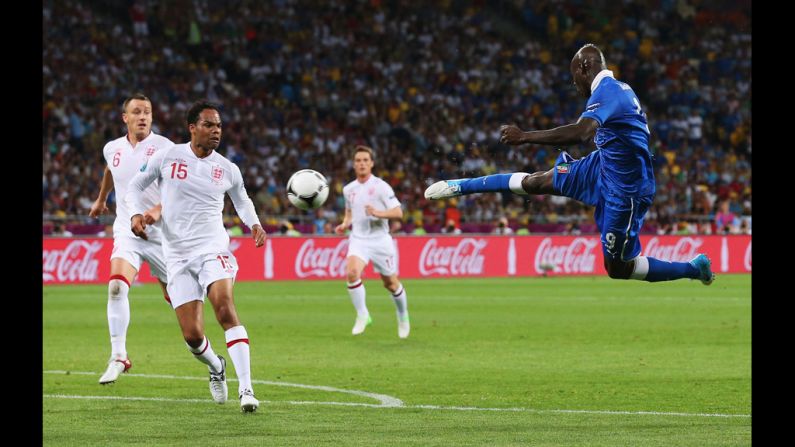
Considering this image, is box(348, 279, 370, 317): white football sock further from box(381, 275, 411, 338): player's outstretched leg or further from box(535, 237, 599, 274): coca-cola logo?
box(535, 237, 599, 274): coca-cola logo

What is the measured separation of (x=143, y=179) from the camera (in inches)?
415

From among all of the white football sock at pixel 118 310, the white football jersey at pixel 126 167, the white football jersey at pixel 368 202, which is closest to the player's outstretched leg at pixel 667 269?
the white football jersey at pixel 126 167

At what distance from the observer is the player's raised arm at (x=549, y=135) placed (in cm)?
888

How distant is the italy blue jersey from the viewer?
964 cm

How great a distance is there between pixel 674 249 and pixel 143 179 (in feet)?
82.0

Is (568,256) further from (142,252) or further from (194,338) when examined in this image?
(194,338)

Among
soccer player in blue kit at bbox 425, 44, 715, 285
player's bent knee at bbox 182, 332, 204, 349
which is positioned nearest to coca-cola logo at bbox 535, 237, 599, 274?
soccer player in blue kit at bbox 425, 44, 715, 285

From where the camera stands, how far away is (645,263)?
10734mm

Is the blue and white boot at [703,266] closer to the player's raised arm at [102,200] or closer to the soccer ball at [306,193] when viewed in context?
the soccer ball at [306,193]

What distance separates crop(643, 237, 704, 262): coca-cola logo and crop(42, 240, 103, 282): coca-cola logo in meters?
14.7
